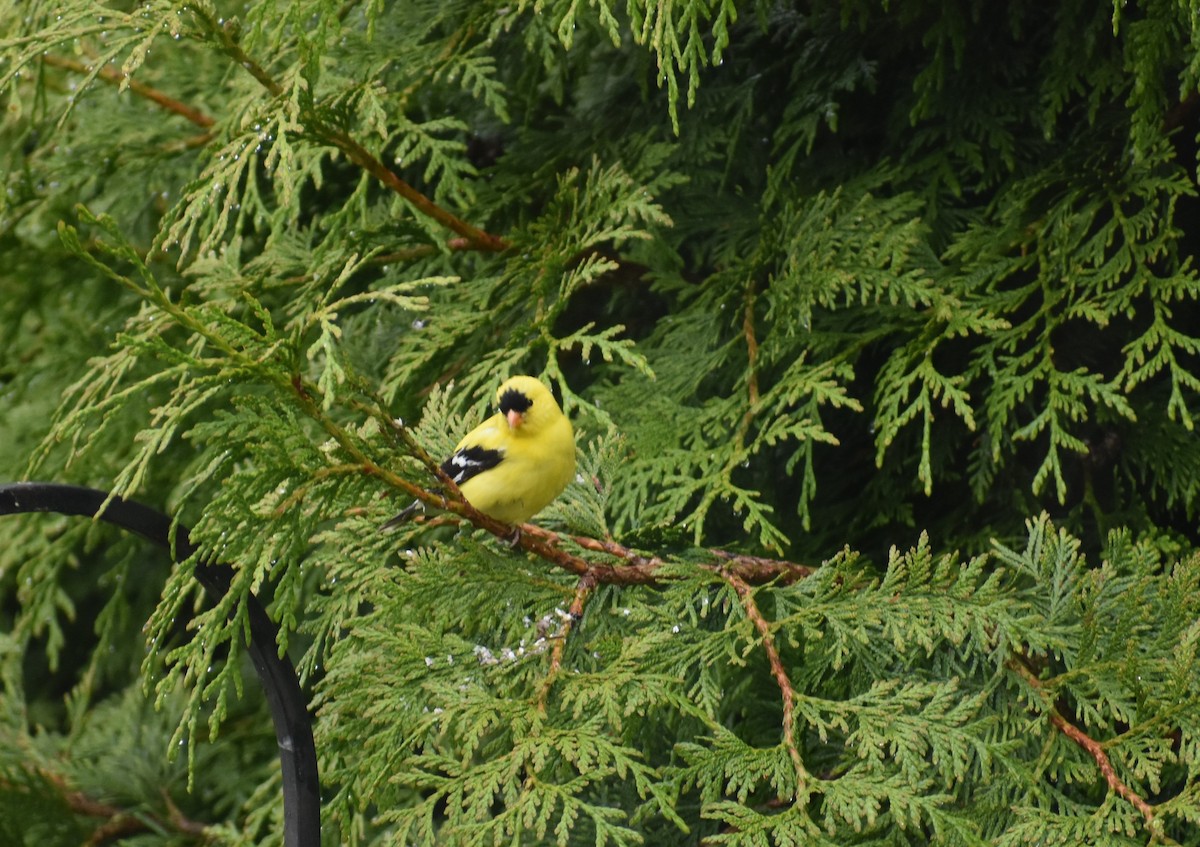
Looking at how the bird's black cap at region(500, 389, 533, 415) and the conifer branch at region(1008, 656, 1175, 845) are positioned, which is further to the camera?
the bird's black cap at region(500, 389, 533, 415)

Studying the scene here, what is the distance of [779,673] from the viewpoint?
1953mm

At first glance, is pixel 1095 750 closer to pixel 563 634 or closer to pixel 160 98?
pixel 563 634

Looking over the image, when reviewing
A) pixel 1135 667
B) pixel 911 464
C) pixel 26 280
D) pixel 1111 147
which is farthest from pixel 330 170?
pixel 1135 667

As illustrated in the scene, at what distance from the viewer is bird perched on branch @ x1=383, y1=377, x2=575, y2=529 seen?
2371 mm

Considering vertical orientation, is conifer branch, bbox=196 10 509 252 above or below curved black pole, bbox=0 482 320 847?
above

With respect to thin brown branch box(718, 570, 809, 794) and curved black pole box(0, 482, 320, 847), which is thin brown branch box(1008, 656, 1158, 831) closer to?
thin brown branch box(718, 570, 809, 794)

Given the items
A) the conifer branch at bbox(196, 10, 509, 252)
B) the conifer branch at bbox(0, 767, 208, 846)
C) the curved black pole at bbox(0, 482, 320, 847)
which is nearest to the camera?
the curved black pole at bbox(0, 482, 320, 847)

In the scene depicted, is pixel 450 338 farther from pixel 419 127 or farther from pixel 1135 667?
pixel 1135 667

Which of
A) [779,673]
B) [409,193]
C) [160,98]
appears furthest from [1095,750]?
[160,98]

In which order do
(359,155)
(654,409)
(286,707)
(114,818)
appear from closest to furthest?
(286,707)
(359,155)
(654,409)
(114,818)

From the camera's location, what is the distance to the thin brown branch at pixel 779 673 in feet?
5.98

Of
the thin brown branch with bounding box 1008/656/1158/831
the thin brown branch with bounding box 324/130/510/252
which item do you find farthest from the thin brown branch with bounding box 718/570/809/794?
the thin brown branch with bounding box 324/130/510/252

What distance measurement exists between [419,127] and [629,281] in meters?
0.70

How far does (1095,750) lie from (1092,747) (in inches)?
0.4
